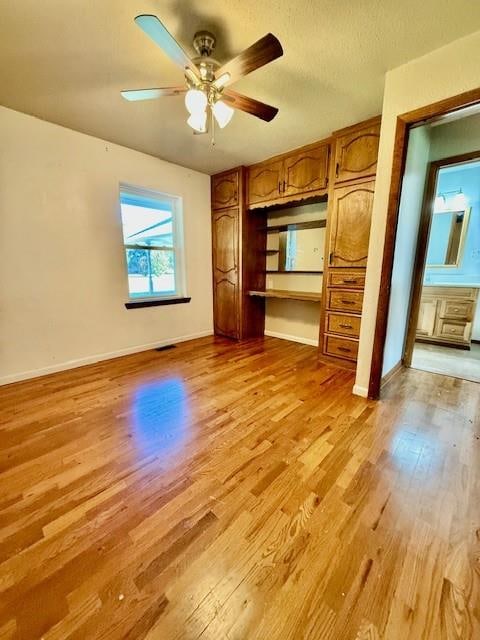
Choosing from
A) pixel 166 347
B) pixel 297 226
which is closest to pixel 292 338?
pixel 297 226

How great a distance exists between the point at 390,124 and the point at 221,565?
9.02 feet

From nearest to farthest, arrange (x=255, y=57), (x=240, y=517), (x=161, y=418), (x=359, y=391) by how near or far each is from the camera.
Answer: (x=240, y=517) → (x=255, y=57) → (x=161, y=418) → (x=359, y=391)

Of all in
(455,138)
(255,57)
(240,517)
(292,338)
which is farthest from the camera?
(292,338)

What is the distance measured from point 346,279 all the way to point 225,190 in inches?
85.8

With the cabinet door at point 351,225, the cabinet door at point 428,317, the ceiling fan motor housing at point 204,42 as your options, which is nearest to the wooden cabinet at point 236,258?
the cabinet door at point 351,225

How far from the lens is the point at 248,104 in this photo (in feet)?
5.57

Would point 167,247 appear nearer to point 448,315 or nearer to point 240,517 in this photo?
point 240,517

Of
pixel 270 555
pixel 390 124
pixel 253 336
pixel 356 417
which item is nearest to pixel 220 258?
pixel 253 336

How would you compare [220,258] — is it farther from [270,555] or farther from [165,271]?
[270,555]

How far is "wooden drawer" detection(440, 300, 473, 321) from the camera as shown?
11.1 ft

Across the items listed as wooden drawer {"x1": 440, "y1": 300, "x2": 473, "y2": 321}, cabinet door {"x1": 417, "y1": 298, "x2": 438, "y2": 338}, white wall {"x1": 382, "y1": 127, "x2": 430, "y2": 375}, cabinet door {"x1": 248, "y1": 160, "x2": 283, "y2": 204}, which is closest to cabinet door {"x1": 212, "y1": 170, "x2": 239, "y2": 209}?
cabinet door {"x1": 248, "y1": 160, "x2": 283, "y2": 204}

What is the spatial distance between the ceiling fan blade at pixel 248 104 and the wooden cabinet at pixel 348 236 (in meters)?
1.15

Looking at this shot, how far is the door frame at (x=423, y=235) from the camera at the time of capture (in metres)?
2.49

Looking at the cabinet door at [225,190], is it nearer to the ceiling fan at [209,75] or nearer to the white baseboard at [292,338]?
the ceiling fan at [209,75]
